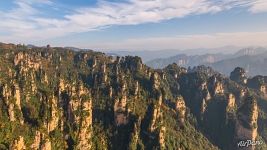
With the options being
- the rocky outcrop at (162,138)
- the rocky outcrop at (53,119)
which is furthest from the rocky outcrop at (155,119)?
the rocky outcrop at (53,119)

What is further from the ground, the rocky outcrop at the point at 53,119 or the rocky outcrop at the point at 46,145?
the rocky outcrop at the point at 53,119

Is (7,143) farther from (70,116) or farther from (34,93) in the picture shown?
(34,93)

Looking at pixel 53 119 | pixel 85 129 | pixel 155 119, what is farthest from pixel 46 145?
→ pixel 155 119

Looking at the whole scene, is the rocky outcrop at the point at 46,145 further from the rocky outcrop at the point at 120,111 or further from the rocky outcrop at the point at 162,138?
the rocky outcrop at the point at 162,138

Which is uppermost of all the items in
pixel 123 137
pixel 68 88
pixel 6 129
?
pixel 68 88

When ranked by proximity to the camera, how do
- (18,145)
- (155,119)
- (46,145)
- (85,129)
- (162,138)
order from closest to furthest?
(18,145), (46,145), (85,129), (162,138), (155,119)

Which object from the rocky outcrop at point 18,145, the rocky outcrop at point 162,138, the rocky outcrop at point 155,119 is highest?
the rocky outcrop at point 18,145

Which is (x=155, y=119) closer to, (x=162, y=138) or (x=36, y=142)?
(x=162, y=138)

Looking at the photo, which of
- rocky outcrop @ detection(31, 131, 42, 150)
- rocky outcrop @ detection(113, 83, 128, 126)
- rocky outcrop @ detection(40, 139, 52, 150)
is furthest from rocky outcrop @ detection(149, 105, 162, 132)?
rocky outcrop @ detection(31, 131, 42, 150)

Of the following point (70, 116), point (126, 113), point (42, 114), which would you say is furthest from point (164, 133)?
point (42, 114)

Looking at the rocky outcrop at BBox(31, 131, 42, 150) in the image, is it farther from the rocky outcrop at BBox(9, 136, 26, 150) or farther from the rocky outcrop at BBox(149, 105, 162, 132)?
the rocky outcrop at BBox(149, 105, 162, 132)

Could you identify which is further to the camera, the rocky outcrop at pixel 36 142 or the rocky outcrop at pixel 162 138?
the rocky outcrop at pixel 162 138
